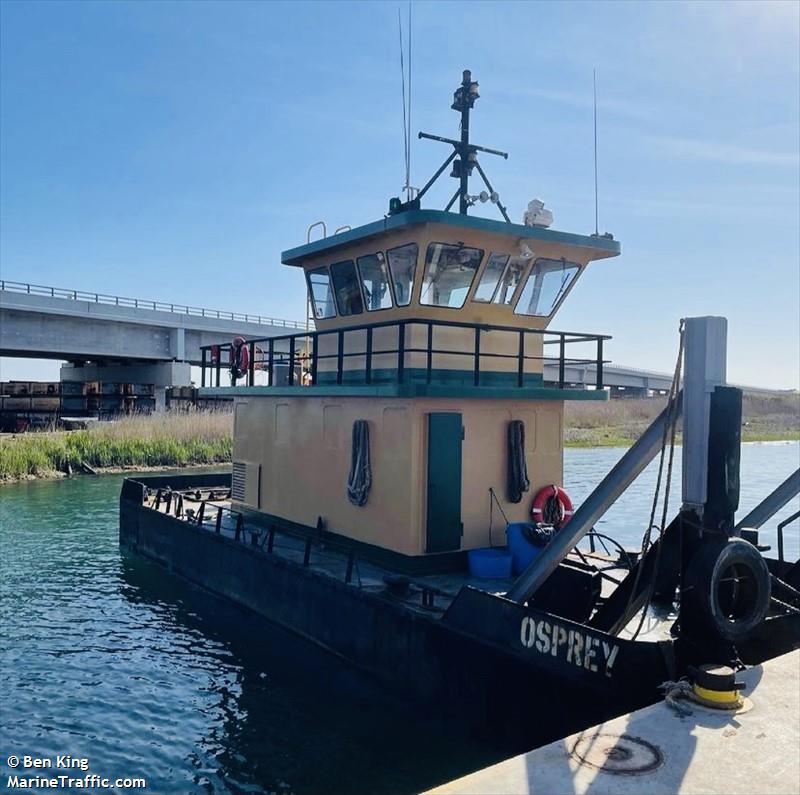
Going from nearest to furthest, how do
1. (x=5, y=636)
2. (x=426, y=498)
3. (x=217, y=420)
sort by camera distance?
(x=426, y=498), (x=5, y=636), (x=217, y=420)

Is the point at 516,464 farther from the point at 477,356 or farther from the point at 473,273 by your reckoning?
the point at 473,273

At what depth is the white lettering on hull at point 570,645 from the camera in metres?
7.14

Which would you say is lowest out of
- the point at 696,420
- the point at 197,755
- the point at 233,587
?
the point at 197,755

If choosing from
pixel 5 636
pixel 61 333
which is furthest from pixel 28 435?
pixel 5 636

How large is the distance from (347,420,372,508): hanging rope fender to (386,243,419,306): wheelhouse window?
76.7 inches

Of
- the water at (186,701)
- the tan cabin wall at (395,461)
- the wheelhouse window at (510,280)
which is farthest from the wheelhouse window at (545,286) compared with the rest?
the water at (186,701)

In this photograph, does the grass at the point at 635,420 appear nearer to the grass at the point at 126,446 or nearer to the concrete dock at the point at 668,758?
the grass at the point at 126,446

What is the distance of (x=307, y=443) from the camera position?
512 inches

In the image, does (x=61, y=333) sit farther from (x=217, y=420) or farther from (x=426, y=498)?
(x=426, y=498)

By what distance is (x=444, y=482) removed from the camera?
35.4 ft

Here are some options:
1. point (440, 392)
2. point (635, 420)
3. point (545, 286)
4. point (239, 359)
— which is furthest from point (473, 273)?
point (635, 420)

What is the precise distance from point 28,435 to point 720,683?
34.9m

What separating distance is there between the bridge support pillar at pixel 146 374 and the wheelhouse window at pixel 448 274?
3394 cm

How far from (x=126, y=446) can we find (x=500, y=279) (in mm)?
26453
